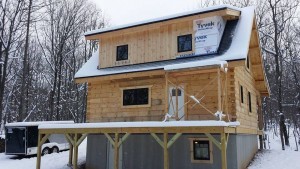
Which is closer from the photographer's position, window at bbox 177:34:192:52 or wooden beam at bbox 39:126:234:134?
wooden beam at bbox 39:126:234:134

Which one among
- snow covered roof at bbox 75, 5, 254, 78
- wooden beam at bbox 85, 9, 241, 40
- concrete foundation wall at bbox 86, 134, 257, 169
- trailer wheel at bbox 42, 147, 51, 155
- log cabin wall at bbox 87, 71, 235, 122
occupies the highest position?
wooden beam at bbox 85, 9, 241, 40

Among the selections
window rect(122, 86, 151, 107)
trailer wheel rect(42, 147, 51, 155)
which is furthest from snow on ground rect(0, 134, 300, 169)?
window rect(122, 86, 151, 107)

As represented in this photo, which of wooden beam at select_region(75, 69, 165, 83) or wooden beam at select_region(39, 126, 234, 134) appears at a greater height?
wooden beam at select_region(75, 69, 165, 83)

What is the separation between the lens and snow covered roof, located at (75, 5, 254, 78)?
13.6m

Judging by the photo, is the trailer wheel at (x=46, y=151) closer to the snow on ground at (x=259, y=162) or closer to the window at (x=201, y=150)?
the snow on ground at (x=259, y=162)

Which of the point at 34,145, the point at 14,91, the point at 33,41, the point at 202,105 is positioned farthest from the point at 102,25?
the point at 202,105

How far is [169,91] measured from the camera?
50.0 feet

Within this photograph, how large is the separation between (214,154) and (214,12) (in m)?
6.73

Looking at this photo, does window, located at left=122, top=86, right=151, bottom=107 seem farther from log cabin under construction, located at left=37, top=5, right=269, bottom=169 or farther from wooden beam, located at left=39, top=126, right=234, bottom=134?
wooden beam, located at left=39, top=126, right=234, bottom=134

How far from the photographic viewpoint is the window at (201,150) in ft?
44.2

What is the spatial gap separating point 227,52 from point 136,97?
200 inches

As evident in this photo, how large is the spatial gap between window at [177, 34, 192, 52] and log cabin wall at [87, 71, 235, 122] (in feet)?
5.56

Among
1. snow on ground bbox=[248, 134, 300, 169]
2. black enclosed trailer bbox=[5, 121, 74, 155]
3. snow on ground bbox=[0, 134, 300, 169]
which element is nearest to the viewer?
snow on ground bbox=[248, 134, 300, 169]

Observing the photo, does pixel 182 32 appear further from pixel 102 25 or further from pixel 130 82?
pixel 102 25
